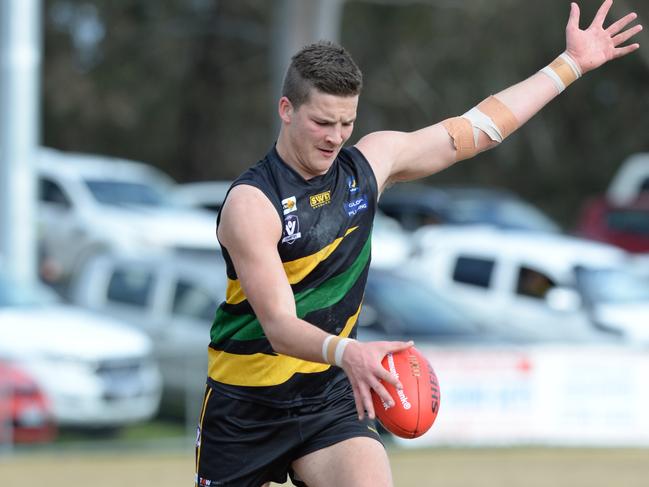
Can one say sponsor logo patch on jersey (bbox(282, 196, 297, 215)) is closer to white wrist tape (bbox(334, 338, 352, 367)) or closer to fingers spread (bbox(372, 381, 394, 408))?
white wrist tape (bbox(334, 338, 352, 367))

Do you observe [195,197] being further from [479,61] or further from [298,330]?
[479,61]

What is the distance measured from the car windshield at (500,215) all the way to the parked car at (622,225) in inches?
66.5

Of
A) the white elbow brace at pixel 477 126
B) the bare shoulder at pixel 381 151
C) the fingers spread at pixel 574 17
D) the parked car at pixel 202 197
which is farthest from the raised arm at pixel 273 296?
the parked car at pixel 202 197

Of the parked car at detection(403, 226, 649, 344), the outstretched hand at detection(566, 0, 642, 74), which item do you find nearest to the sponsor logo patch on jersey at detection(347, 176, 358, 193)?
the outstretched hand at detection(566, 0, 642, 74)

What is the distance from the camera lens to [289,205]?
4688 millimetres

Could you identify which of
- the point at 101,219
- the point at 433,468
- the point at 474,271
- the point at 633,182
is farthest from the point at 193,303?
the point at 633,182

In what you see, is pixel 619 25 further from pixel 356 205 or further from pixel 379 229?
pixel 379 229

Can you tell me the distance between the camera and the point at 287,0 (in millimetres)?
25062

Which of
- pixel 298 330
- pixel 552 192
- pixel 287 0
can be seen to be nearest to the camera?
pixel 298 330

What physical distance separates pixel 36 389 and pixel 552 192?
3490cm

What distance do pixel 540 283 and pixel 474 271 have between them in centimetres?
111

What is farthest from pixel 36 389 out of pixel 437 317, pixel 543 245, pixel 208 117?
pixel 208 117

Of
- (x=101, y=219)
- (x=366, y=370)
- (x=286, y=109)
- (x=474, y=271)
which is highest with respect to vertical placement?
(x=286, y=109)

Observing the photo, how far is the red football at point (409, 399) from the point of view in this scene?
446 centimetres
